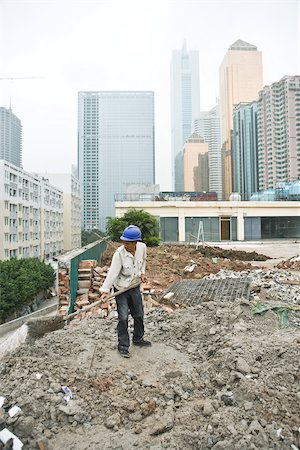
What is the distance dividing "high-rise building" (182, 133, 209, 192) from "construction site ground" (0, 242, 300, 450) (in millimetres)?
45269

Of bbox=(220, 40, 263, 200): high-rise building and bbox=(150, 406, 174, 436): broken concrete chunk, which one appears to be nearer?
bbox=(150, 406, 174, 436): broken concrete chunk

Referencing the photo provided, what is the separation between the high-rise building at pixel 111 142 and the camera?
145 ft

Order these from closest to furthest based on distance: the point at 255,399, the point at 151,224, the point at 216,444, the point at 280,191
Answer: the point at 216,444 < the point at 255,399 < the point at 151,224 < the point at 280,191

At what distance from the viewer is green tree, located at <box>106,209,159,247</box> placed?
1722 cm

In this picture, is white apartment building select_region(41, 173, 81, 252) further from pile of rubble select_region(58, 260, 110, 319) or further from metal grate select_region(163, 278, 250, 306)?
metal grate select_region(163, 278, 250, 306)

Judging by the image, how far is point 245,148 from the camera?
3531 centimetres

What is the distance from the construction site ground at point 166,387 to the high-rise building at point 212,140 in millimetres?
38090

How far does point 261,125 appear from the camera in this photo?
32.0 metres

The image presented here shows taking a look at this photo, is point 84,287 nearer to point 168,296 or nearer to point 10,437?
point 168,296

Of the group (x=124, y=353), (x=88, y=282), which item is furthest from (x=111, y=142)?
(x=124, y=353)

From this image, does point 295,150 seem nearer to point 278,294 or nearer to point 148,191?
point 148,191

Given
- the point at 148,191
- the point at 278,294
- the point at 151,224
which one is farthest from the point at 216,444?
the point at 148,191

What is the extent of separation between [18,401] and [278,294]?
153 inches

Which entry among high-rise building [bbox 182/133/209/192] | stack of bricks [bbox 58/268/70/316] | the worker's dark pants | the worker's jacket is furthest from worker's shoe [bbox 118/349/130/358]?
high-rise building [bbox 182/133/209/192]
